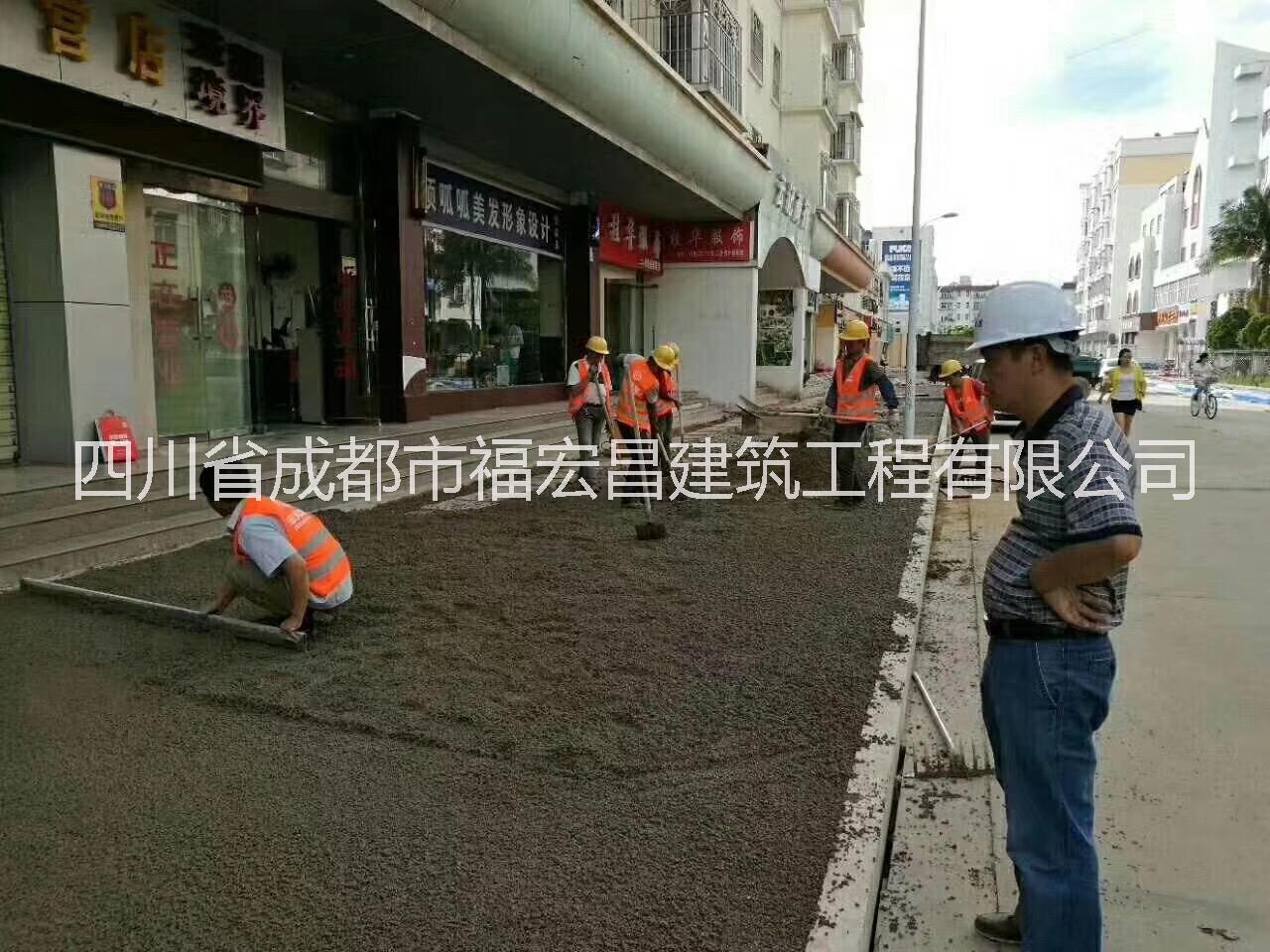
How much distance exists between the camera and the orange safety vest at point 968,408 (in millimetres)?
10477

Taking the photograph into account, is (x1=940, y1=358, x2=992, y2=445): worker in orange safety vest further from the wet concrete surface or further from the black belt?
the black belt

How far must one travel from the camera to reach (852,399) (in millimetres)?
8805

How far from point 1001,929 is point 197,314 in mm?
8828

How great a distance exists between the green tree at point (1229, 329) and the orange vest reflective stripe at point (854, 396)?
4306 centimetres

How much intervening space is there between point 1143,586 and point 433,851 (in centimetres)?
557

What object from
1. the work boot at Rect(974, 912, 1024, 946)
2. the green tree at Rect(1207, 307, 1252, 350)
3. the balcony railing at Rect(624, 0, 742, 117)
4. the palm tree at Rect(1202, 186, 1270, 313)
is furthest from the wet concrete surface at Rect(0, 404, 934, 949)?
the palm tree at Rect(1202, 186, 1270, 313)

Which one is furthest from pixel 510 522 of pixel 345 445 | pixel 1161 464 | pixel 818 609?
pixel 1161 464

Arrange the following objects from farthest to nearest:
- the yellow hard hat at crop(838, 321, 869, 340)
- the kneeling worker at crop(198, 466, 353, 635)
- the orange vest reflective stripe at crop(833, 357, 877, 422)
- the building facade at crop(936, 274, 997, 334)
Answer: the building facade at crop(936, 274, 997, 334) < the orange vest reflective stripe at crop(833, 357, 877, 422) < the yellow hard hat at crop(838, 321, 869, 340) < the kneeling worker at crop(198, 466, 353, 635)

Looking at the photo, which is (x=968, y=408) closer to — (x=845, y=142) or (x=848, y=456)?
(x=848, y=456)

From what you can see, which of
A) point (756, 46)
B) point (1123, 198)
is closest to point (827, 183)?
point (756, 46)

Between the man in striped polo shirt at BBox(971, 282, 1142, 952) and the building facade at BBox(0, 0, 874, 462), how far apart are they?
22.2 ft

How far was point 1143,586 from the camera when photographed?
21.3ft

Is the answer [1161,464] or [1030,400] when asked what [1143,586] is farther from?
[1161,464]

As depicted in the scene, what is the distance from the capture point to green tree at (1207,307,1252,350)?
43.8m
